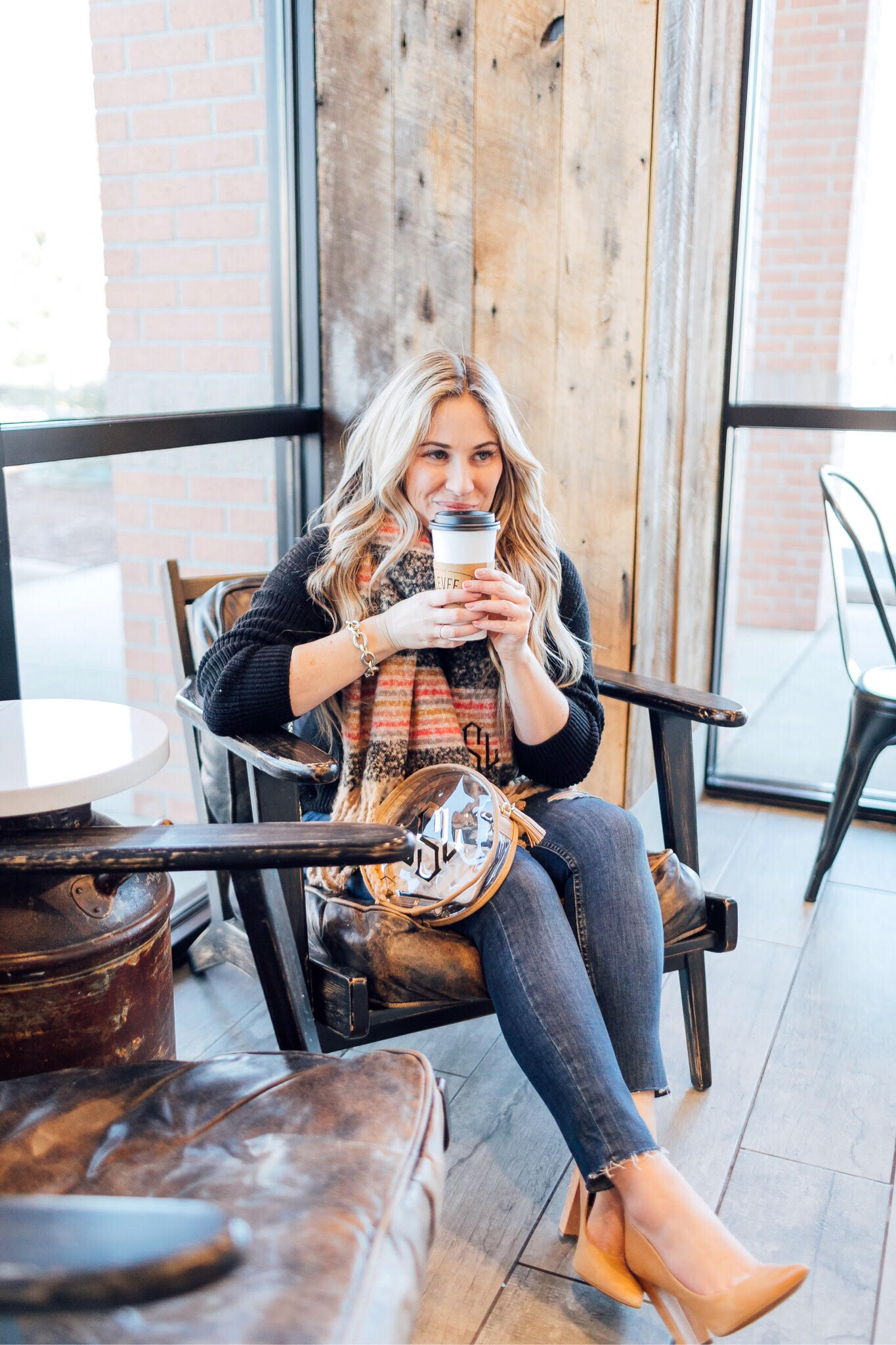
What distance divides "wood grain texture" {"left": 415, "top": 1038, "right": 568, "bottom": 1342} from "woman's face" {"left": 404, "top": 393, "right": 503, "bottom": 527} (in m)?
0.93

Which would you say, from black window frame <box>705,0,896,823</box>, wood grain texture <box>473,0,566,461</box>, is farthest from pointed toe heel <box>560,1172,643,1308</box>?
black window frame <box>705,0,896,823</box>

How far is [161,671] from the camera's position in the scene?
2.22 metres

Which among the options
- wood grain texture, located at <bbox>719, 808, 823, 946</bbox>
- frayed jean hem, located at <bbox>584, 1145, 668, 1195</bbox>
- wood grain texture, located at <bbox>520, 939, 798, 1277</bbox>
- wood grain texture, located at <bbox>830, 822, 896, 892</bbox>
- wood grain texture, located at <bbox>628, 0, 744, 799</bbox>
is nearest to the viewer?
frayed jean hem, located at <bbox>584, 1145, 668, 1195</bbox>

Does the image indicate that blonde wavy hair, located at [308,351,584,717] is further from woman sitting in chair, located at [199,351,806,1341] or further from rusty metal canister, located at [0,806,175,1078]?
rusty metal canister, located at [0,806,175,1078]

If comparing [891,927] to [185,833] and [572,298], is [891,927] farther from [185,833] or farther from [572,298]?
[185,833]

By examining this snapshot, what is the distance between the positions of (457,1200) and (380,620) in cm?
82

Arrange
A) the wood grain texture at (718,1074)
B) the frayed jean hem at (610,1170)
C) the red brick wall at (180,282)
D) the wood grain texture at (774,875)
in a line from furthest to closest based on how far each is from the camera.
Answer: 1. the wood grain texture at (774,875)
2. the red brick wall at (180,282)
3. the wood grain texture at (718,1074)
4. the frayed jean hem at (610,1170)

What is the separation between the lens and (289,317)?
2461mm

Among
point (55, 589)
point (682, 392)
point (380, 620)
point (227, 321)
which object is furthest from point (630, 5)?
point (55, 589)

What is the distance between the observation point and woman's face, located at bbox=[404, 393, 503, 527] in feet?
5.55

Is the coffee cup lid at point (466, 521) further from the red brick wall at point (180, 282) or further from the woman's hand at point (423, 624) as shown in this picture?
the red brick wall at point (180, 282)

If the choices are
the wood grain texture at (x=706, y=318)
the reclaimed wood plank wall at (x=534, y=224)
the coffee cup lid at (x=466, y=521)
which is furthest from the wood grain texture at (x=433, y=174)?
the coffee cup lid at (x=466, y=521)

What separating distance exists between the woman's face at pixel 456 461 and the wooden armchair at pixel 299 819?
0.41 metres

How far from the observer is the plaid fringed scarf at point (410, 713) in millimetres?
1685
